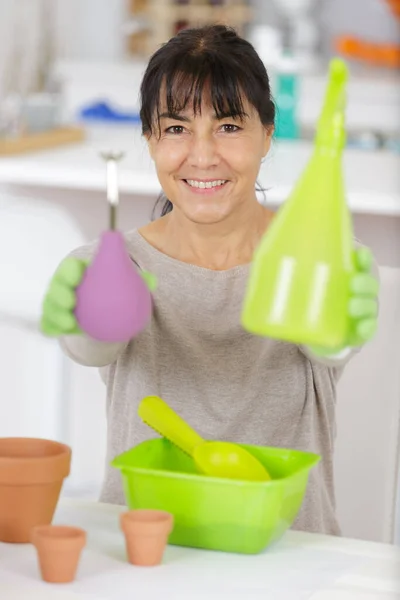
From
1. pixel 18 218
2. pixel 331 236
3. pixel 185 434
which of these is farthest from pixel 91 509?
pixel 18 218

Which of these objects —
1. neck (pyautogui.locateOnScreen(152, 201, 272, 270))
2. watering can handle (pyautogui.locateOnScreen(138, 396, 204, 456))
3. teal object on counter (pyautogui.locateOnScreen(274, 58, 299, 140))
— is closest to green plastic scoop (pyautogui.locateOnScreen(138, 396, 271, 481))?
watering can handle (pyautogui.locateOnScreen(138, 396, 204, 456))

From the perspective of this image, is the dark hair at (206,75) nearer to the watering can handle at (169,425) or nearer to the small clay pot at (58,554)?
the watering can handle at (169,425)

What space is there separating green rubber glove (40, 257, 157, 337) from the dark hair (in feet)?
1.35

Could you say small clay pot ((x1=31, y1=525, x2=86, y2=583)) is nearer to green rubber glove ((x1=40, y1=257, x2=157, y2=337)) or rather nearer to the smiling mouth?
green rubber glove ((x1=40, y1=257, x2=157, y2=337))

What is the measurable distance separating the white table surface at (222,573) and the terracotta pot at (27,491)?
21 mm

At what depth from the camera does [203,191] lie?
1.36m

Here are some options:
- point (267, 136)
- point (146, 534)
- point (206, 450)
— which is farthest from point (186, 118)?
point (146, 534)

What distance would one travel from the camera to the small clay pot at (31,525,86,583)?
100 cm

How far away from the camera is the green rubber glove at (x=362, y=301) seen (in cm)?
87

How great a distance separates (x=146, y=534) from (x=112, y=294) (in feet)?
0.78

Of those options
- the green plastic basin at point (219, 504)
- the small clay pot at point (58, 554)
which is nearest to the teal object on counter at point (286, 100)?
the green plastic basin at point (219, 504)

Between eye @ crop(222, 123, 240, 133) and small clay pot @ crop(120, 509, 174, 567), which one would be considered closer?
small clay pot @ crop(120, 509, 174, 567)

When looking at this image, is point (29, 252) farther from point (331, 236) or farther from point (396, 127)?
point (331, 236)

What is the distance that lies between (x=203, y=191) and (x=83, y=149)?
125cm
